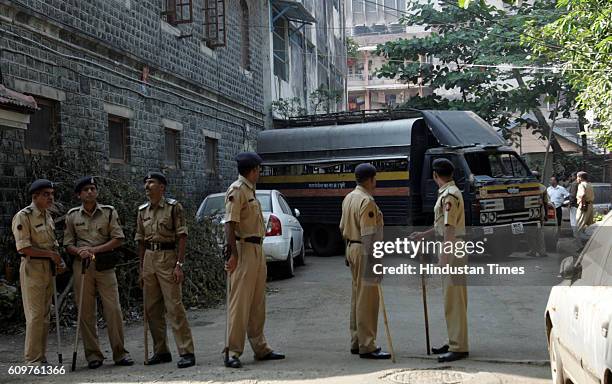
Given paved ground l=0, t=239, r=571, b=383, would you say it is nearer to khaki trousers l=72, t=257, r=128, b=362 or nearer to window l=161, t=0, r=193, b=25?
khaki trousers l=72, t=257, r=128, b=362

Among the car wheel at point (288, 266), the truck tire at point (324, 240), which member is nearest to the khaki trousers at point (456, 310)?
the car wheel at point (288, 266)

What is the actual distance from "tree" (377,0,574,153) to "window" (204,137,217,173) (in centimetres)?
781

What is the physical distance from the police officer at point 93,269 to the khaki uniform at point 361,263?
2120 millimetres

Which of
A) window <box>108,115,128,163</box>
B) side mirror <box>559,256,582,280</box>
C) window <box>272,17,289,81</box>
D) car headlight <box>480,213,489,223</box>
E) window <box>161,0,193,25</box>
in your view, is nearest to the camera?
side mirror <box>559,256,582,280</box>

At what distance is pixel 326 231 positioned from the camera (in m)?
17.4

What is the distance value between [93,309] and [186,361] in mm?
1023

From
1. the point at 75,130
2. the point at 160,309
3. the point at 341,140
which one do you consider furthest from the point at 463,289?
the point at 341,140

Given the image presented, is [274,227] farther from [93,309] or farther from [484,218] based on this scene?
[93,309]

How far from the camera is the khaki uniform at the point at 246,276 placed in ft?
21.0

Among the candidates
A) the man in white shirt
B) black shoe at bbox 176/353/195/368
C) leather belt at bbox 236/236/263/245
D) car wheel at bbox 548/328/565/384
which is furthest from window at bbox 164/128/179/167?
car wheel at bbox 548/328/565/384

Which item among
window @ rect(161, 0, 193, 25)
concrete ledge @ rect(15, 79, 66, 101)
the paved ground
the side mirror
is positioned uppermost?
window @ rect(161, 0, 193, 25)

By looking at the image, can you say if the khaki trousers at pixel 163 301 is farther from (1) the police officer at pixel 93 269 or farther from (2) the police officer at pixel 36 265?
(2) the police officer at pixel 36 265

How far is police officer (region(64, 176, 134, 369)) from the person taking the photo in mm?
6629

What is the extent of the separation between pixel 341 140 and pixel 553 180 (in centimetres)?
629
